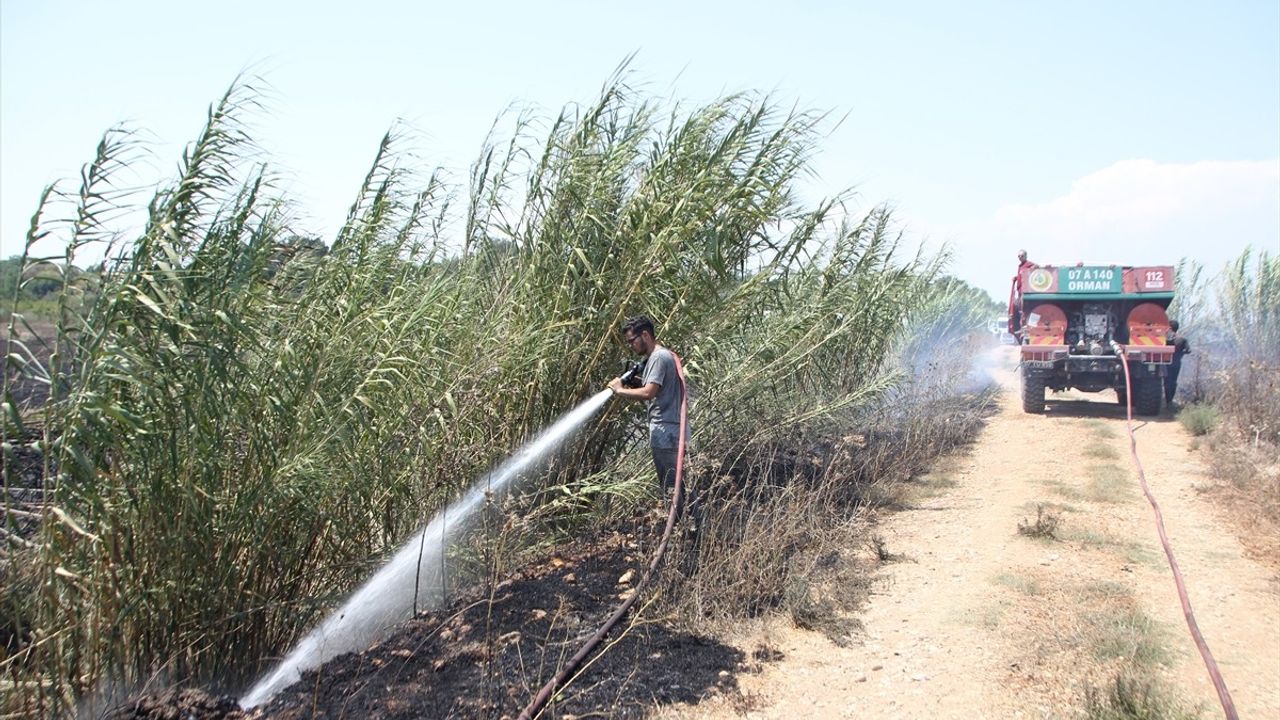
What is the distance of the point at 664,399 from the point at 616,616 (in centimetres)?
168

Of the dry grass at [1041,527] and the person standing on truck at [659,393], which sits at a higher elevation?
the person standing on truck at [659,393]

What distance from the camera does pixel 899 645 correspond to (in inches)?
223

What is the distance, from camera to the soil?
4.59 meters

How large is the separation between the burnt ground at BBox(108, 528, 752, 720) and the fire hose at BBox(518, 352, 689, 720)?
0.06 meters

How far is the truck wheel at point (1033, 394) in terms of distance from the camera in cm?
1591

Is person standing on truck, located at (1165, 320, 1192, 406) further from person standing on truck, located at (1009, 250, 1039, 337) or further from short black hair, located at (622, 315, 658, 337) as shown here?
short black hair, located at (622, 315, 658, 337)

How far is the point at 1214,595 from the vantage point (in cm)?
650

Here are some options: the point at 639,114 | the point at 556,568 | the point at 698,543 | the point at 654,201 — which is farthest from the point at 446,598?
the point at 639,114

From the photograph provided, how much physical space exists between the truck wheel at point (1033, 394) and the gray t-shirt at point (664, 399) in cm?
1107

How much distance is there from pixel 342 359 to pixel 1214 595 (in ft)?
18.4

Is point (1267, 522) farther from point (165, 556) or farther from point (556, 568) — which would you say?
point (165, 556)

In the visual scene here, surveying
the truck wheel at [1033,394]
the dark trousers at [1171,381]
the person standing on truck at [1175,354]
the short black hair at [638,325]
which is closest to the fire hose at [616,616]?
the short black hair at [638,325]

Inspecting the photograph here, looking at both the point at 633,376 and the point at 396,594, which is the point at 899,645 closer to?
the point at 633,376

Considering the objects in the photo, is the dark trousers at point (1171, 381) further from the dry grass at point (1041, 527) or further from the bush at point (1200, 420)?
the dry grass at point (1041, 527)
